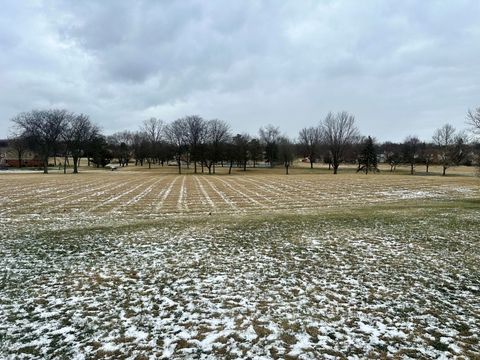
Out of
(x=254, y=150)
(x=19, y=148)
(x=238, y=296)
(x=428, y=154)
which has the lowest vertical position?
(x=238, y=296)

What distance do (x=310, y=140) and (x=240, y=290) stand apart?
4456 inches

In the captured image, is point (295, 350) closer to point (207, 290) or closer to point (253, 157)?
point (207, 290)

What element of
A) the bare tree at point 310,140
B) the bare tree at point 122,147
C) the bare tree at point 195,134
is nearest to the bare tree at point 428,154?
the bare tree at point 310,140

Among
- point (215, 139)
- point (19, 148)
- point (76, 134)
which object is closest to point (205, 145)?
point (215, 139)

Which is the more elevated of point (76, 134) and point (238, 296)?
point (76, 134)

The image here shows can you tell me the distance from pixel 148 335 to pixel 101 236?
775cm

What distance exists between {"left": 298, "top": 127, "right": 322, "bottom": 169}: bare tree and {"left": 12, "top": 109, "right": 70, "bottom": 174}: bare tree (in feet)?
254

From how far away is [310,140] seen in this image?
4528 inches

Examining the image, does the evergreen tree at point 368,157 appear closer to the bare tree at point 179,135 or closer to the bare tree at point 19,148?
the bare tree at point 179,135

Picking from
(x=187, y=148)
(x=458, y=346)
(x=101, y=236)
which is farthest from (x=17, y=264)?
(x=187, y=148)

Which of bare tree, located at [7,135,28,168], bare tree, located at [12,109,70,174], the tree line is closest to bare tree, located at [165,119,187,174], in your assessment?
the tree line

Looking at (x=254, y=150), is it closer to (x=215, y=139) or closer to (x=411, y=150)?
(x=215, y=139)

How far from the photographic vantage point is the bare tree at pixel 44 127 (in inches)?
2611

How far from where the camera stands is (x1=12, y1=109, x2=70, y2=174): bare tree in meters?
66.3
